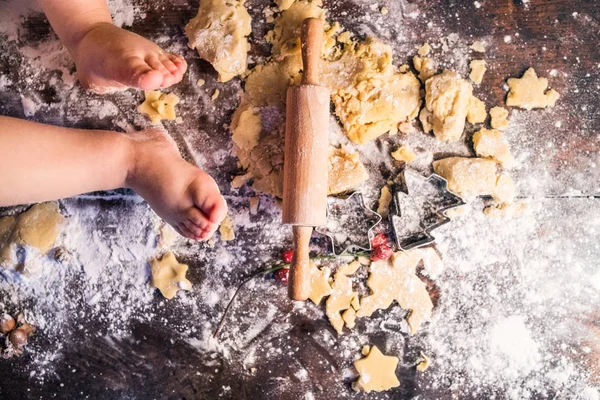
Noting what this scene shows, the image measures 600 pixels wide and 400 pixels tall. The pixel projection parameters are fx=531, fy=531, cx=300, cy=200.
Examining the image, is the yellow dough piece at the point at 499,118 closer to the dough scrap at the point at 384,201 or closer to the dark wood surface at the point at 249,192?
the dark wood surface at the point at 249,192

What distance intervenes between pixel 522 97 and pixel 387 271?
1.51 feet

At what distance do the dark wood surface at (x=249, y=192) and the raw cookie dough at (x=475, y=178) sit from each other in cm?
4

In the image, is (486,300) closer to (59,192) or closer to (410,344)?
(410,344)

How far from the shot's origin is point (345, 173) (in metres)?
1.09

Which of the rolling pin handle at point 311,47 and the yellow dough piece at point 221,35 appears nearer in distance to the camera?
the rolling pin handle at point 311,47

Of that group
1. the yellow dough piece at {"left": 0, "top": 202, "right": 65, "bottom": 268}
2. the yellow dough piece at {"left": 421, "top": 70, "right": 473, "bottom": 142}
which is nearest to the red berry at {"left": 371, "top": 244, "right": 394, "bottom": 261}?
the yellow dough piece at {"left": 421, "top": 70, "right": 473, "bottom": 142}

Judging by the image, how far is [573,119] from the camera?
1118mm

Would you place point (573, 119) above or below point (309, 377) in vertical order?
above

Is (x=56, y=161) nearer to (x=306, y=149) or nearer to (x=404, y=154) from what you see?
(x=306, y=149)

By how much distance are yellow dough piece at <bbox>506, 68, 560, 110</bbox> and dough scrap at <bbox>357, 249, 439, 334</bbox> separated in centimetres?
36

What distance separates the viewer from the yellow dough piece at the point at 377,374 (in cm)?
113

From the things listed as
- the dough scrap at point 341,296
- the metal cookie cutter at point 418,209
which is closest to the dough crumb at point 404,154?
the metal cookie cutter at point 418,209

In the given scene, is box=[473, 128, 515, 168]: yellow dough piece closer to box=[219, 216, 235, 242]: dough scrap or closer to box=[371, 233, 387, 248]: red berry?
box=[371, 233, 387, 248]: red berry

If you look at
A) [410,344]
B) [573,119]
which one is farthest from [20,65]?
[573,119]
